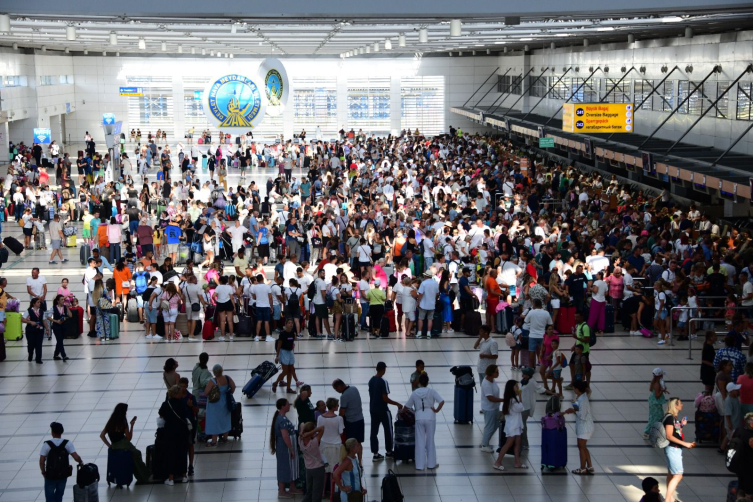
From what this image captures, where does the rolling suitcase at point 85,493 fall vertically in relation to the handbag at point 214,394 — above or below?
below

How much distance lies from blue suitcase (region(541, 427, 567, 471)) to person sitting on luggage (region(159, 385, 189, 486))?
3.83 m

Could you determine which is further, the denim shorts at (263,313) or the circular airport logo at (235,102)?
the circular airport logo at (235,102)

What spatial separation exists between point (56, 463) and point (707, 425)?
716 centimetres

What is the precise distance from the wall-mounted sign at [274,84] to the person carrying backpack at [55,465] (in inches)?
419

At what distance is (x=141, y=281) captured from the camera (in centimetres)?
1656

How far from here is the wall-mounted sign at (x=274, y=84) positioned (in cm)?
1847

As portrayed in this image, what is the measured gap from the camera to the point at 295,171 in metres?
40.7

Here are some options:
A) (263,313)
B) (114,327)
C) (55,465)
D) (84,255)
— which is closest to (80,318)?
(114,327)

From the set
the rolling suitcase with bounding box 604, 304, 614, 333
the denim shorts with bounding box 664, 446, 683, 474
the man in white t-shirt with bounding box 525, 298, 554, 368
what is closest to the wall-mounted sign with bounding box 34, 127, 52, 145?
the rolling suitcase with bounding box 604, 304, 614, 333

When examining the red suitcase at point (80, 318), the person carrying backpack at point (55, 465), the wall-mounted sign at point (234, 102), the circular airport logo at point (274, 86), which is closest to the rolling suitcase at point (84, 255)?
the red suitcase at point (80, 318)

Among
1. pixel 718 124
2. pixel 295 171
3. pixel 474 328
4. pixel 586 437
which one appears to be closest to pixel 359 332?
pixel 474 328

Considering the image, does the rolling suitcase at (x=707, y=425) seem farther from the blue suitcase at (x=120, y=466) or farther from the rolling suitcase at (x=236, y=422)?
the blue suitcase at (x=120, y=466)

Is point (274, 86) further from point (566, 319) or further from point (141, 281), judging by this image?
point (566, 319)

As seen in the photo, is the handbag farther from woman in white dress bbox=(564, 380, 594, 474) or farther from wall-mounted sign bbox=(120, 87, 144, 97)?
wall-mounted sign bbox=(120, 87, 144, 97)
